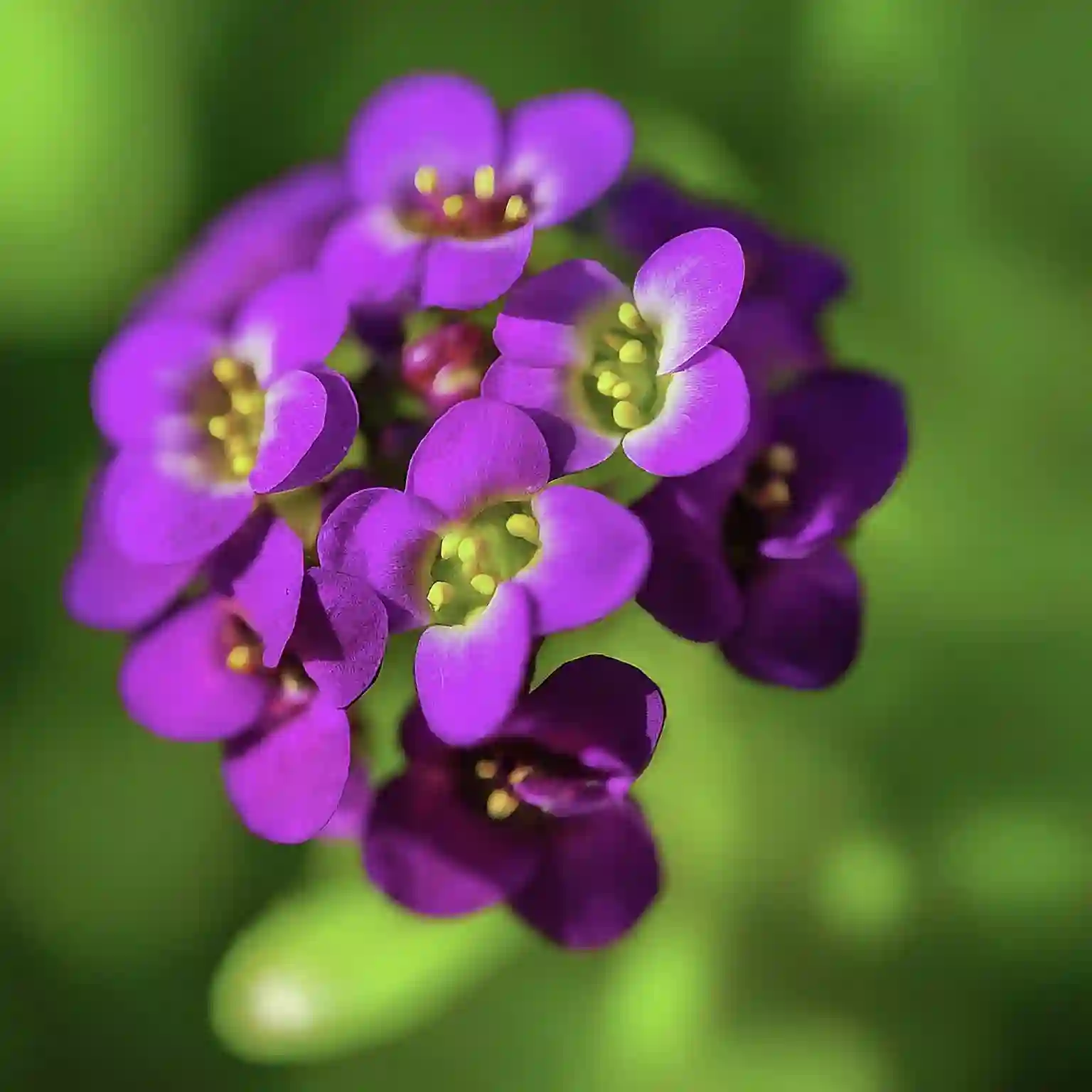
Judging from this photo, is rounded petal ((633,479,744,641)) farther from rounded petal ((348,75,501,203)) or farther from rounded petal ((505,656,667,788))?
rounded petal ((348,75,501,203))

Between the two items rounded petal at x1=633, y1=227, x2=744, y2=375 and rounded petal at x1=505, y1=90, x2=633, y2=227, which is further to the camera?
rounded petal at x1=505, y1=90, x2=633, y2=227

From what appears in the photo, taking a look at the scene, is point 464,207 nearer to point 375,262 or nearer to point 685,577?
point 375,262

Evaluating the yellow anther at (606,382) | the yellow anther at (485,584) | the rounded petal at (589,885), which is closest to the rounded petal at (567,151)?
the yellow anther at (606,382)

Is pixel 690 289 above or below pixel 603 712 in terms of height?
above

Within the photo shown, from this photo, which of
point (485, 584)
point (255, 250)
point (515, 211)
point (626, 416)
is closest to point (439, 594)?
point (485, 584)

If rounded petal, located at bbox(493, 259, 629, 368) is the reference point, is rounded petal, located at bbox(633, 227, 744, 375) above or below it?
above

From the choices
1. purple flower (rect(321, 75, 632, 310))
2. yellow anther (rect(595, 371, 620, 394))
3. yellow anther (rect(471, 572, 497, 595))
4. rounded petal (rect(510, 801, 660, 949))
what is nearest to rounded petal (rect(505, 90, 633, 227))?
purple flower (rect(321, 75, 632, 310))

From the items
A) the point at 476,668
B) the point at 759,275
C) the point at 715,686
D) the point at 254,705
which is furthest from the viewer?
the point at 715,686

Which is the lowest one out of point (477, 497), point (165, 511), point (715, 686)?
point (715, 686)
